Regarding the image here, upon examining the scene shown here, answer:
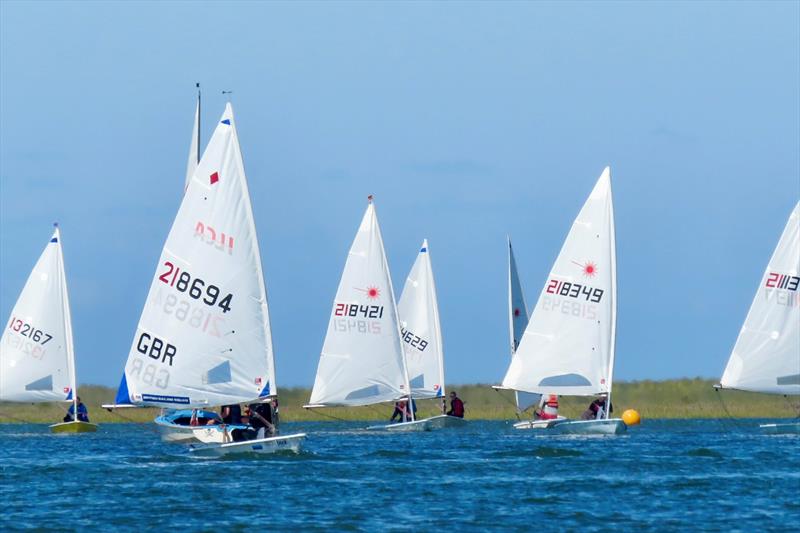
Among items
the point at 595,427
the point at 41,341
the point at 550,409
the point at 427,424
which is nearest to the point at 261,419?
the point at 595,427

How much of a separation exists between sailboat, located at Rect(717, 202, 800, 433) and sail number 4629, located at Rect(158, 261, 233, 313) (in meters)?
21.6

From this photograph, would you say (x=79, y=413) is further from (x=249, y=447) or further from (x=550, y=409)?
(x=249, y=447)

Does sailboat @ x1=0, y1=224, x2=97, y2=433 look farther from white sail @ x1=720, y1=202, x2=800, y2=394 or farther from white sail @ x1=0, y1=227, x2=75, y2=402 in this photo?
white sail @ x1=720, y1=202, x2=800, y2=394

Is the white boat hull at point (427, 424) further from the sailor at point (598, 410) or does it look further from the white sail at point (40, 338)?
the white sail at point (40, 338)

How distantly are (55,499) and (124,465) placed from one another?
869 cm

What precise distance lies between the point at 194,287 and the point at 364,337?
2201cm

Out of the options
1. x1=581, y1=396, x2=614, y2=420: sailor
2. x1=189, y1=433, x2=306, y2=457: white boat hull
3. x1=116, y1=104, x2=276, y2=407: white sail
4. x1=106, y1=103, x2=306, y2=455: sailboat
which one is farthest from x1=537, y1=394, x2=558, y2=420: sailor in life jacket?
x1=116, y1=104, x2=276, y2=407: white sail

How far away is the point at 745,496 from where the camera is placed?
36.7 meters

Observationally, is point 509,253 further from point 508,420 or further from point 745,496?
point 745,496

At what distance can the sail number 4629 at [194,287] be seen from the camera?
41719 mm

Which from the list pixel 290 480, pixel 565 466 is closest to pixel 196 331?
pixel 290 480

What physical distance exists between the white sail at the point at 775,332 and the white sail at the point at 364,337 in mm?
13424

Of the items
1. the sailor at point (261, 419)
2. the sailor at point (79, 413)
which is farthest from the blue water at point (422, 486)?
the sailor at point (79, 413)

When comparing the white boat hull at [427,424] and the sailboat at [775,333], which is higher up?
the sailboat at [775,333]
